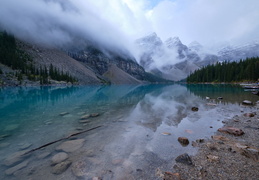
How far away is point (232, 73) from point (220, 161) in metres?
127

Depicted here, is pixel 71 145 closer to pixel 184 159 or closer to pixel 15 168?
pixel 15 168

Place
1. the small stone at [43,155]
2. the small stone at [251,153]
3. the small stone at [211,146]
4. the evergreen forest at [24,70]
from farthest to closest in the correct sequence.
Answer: the evergreen forest at [24,70] < the small stone at [211,146] < the small stone at [43,155] < the small stone at [251,153]

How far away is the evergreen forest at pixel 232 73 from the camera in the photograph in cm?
8244

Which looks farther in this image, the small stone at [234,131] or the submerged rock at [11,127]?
the submerged rock at [11,127]

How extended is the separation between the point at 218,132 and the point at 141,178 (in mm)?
8483

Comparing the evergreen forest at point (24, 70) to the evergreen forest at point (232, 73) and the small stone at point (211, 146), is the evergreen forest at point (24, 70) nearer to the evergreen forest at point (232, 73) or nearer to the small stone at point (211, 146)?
the small stone at point (211, 146)

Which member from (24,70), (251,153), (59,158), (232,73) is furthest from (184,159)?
(24,70)

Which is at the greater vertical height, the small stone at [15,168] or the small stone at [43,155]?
the small stone at [15,168]

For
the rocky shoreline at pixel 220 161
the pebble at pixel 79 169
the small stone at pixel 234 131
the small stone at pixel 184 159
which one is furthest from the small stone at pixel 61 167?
the small stone at pixel 234 131

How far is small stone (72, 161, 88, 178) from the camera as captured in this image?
6035mm

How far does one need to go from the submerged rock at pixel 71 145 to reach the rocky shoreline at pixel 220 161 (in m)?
5.69

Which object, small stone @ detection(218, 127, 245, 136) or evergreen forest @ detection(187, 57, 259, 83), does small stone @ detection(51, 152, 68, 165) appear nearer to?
small stone @ detection(218, 127, 245, 136)

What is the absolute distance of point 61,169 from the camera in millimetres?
6426

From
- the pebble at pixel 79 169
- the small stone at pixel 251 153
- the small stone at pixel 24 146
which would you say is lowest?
the small stone at pixel 24 146
